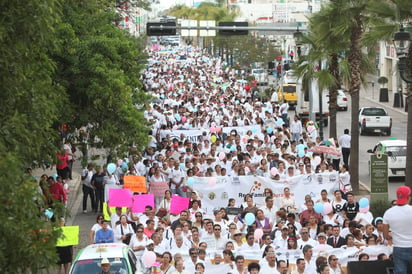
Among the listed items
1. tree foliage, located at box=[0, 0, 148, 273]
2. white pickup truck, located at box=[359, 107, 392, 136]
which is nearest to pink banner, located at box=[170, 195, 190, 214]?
tree foliage, located at box=[0, 0, 148, 273]

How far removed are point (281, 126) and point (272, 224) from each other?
52.4 feet

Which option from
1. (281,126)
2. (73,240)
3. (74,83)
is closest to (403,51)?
(74,83)

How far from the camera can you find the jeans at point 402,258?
11.7 metres

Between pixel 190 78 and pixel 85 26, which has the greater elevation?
pixel 85 26

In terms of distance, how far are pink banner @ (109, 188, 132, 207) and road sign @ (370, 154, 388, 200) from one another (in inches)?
309

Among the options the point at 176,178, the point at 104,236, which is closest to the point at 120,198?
the point at 104,236

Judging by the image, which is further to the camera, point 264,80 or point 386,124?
point 264,80

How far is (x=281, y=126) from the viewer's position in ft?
111

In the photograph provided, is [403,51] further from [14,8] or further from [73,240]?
[14,8]

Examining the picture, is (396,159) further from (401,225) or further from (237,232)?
(401,225)

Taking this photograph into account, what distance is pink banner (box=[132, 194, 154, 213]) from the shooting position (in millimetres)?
18438

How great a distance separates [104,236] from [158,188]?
18.7 feet

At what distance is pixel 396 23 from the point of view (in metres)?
23.6

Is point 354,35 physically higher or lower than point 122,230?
higher
